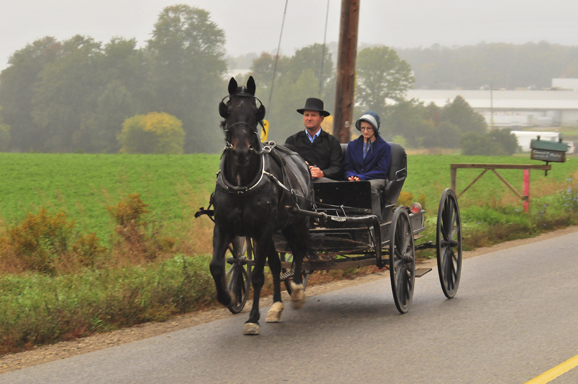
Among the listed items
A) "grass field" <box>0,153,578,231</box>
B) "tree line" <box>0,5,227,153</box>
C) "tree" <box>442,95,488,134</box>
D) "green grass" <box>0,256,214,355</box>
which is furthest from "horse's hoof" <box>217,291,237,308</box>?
"tree" <box>442,95,488,134</box>

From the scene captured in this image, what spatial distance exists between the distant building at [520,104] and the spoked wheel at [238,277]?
107568 mm

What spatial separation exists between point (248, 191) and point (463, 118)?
94188 mm

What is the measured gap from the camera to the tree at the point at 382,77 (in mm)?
85750

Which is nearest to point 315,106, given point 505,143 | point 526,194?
point 526,194

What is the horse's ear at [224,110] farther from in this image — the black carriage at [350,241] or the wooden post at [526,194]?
the wooden post at [526,194]

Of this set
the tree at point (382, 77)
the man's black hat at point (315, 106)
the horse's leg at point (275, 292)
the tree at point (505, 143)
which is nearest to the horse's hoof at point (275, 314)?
the horse's leg at point (275, 292)

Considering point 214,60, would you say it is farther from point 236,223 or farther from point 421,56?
point 421,56

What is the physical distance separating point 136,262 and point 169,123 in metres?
53.0

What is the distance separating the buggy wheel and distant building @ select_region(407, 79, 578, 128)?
351 ft

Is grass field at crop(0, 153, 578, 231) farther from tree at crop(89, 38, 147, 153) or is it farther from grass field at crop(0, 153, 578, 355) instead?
tree at crop(89, 38, 147, 153)

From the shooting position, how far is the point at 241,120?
19.5 ft

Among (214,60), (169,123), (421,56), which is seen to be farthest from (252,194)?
(421,56)

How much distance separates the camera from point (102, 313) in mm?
6887

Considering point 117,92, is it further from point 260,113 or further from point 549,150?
point 260,113
